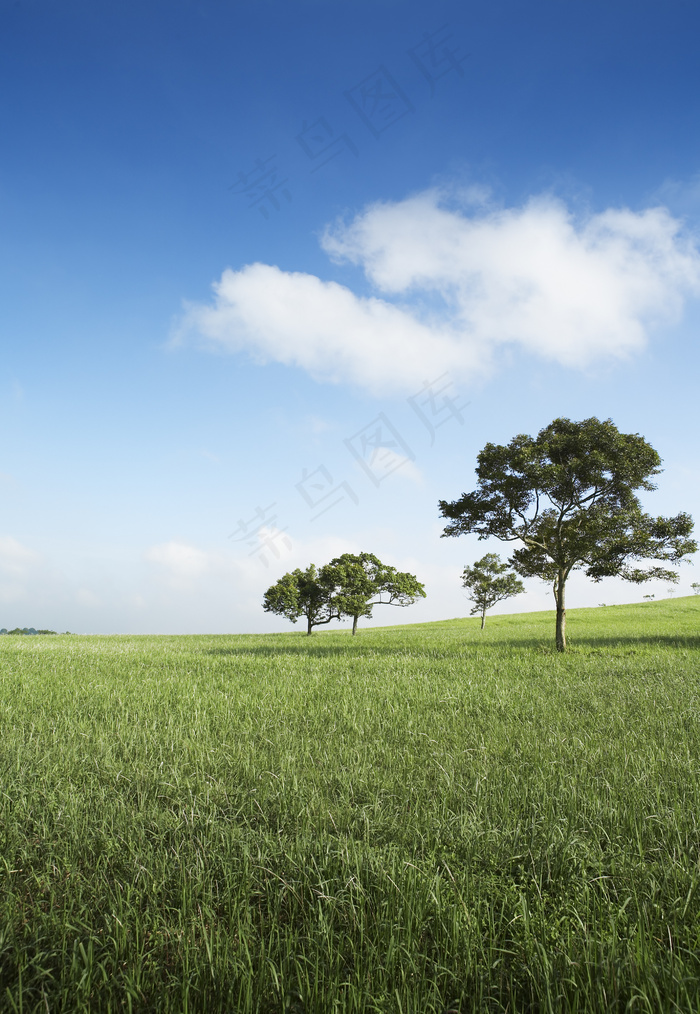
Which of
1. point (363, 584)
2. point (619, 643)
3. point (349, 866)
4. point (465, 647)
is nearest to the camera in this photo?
point (349, 866)

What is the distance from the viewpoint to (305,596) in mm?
52469

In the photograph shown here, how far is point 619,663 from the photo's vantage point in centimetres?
1564

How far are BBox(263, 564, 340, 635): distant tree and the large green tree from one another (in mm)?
28115

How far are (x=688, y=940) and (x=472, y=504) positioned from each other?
20.8 meters

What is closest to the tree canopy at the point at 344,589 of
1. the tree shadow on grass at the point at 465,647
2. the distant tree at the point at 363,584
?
the distant tree at the point at 363,584

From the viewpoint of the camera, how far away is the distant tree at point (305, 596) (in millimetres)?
50438

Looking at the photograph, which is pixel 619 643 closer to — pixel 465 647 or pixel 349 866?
pixel 465 647

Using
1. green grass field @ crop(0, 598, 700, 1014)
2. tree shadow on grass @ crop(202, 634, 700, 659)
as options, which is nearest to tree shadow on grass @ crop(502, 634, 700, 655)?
tree shadow on grass @ crop(202, 634, 700, 659)

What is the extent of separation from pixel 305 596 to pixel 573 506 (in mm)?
34438

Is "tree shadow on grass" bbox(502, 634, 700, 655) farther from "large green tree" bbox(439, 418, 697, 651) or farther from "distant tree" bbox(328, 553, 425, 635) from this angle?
"distant tree" bbox(328, 553, 425, 635)

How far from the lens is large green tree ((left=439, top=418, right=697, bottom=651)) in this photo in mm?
21344

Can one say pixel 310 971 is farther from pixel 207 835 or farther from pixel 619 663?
pixel 619 663

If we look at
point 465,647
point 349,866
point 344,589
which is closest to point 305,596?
point 344,589

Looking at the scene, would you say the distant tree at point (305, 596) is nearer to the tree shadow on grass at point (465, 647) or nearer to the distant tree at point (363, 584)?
the distant tree at point (363, 584)
